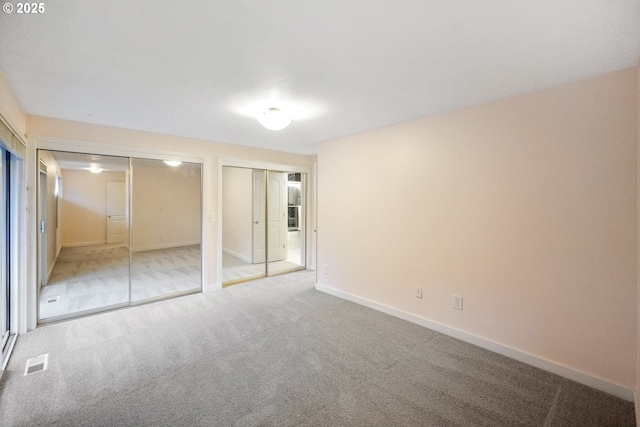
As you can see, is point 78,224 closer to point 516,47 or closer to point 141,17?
point 141,17

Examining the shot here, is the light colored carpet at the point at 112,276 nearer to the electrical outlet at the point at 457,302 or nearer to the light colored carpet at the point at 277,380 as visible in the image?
the light colored carpet at the point at 277,380

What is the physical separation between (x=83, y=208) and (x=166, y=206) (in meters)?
1.98

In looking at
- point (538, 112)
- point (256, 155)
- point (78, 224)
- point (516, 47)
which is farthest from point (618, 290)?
point (78, 224)

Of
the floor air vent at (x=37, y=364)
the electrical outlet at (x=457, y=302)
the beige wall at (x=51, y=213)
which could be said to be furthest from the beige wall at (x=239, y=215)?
the electrical outlet at (x=457, y=302)

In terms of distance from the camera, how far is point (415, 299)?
3.26m

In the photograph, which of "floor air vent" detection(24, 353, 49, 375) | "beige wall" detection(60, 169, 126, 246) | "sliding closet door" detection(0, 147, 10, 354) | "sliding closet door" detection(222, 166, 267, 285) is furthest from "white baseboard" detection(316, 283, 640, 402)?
"beige wall" detection(60, 169, 126, 246)

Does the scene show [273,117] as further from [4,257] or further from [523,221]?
[4,257]

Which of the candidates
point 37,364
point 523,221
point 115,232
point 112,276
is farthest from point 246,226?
point 523,221

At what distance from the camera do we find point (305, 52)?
5.77ft

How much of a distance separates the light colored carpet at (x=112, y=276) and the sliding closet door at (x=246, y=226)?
82 cm

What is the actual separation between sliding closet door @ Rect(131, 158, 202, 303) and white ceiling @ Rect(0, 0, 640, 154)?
1494mm

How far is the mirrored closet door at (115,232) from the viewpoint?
12.5ft

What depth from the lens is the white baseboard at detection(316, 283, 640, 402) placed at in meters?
2.04

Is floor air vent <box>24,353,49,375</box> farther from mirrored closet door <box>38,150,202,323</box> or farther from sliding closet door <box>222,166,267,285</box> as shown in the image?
sliding closet door <box>222,166,267,285</box>
